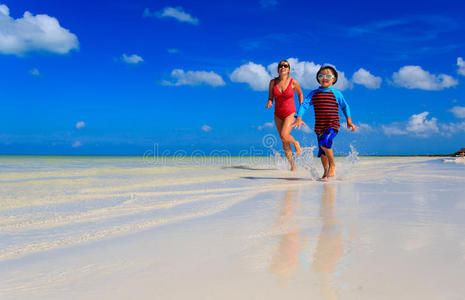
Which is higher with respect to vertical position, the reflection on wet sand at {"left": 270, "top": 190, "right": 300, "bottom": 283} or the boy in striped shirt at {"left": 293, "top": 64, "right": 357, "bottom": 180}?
the boy in striped shirt at {"left": 293, "top": 64, "right": 357, "bottom": 180}

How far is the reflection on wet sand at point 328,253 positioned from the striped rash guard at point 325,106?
11.8ft

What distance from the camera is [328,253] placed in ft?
4.85

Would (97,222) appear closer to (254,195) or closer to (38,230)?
(38,230)

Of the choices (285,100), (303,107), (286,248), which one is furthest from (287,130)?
(286,248)

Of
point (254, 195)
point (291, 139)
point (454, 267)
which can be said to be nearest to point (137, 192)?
point (254, 195)

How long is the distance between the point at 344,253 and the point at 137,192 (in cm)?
287

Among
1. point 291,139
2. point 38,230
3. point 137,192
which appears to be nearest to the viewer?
point 38,230

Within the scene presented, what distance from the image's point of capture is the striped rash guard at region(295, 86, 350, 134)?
5.75m

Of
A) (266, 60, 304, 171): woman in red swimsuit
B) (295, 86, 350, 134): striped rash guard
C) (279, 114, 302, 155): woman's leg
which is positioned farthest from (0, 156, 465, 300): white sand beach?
(266, 60, 304, 171): woman in red swimsuit

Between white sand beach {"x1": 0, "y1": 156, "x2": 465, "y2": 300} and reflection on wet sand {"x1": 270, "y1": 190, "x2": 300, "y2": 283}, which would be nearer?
white sand beach {"x1": 0, "y1": 156, "x2": 465, "y2": 300}

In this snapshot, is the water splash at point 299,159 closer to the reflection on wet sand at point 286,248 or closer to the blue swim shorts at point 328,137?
the blue swim shorts at point 328,137

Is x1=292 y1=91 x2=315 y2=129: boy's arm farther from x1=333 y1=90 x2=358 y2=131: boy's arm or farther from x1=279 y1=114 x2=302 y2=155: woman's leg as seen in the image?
x1=279 y1=114 x2=302 y2=155: woman's leg

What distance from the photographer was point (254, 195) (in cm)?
357

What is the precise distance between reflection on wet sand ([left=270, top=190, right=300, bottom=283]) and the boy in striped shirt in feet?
11.0
